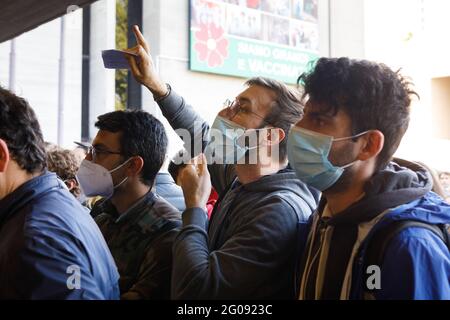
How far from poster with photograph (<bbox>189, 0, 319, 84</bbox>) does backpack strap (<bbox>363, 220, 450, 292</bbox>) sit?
7.23m

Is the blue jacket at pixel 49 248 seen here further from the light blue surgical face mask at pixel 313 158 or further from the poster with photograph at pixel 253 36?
the poster with photograph at pixel 253 36

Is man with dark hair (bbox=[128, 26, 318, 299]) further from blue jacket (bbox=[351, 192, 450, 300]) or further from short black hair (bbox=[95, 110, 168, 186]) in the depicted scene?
blue jacket (bbox=[351, 192, 450, 300])

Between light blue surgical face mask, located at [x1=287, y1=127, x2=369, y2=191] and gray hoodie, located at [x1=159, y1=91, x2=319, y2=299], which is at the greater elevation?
light blue surgical face mask, located at [x1=287, y1=127, x2=369, y2=191]

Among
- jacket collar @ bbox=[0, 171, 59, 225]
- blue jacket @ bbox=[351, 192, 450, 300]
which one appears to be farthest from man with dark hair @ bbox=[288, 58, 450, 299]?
jacket collar @ bbox=[0, 171, 59, 225]

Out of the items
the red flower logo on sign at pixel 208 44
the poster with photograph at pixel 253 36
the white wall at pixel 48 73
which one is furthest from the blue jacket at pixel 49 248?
the red flower logo on sign at pixel 208 44

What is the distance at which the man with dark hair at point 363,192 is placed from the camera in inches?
49.1

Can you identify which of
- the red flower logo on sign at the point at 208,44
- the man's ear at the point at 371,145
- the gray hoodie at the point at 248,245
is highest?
the red flower logo on sign at the point at 208,44

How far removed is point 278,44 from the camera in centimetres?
948

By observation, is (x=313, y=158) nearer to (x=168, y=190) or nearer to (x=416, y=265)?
(x=416, y=265)

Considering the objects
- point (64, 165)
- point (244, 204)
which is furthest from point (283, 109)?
point (64, 165)

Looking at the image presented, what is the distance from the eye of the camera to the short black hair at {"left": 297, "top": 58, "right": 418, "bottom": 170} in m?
1.49

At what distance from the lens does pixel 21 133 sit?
1.56 meters

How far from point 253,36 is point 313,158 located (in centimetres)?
802

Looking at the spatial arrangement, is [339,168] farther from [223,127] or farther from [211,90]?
[211,90]
